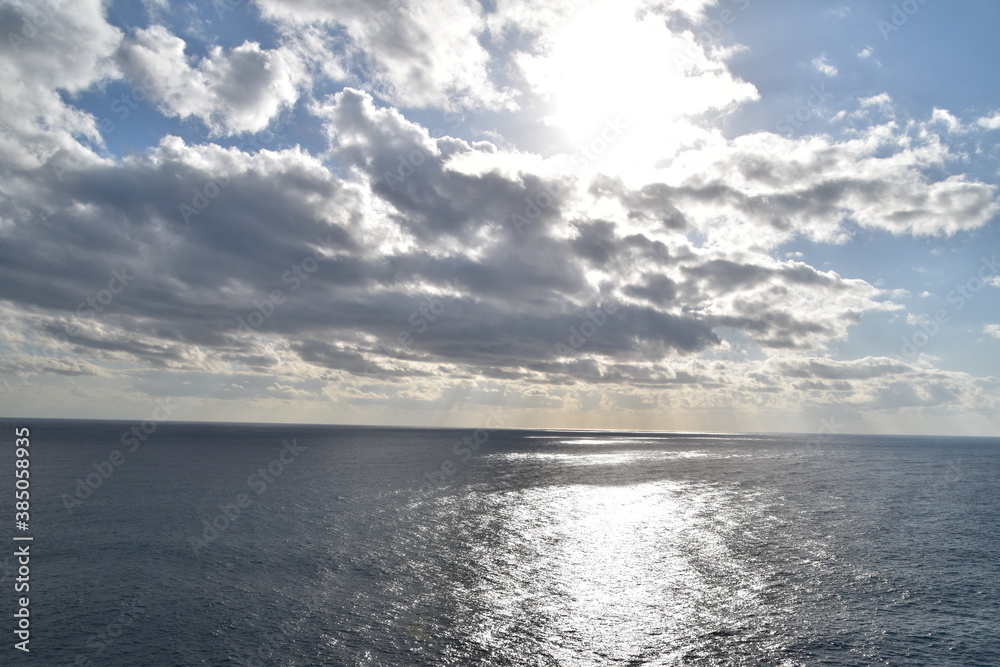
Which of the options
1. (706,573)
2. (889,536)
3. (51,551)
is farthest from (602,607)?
(51,551)

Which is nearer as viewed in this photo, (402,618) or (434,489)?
(402,618)

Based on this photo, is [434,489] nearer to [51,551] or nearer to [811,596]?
[51,551]

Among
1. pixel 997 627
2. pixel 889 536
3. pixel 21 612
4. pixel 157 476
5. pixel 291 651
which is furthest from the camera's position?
pixel 157 476

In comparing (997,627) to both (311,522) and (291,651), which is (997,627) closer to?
(291,651)

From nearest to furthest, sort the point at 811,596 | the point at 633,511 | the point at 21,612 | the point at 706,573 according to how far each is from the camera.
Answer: the point at 21,612 → the point at 811,596 → the point at 706,573 → the point at 633,511

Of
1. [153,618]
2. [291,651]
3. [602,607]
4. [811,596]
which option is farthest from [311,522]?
[811,596]

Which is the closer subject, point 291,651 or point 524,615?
point 291,651
